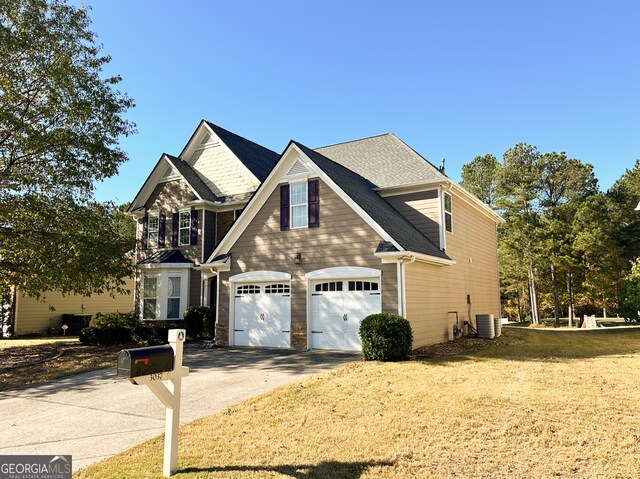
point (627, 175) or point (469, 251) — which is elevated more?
point (627, 175)

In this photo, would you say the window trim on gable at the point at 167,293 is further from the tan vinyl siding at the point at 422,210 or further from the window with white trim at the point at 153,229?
the tan vinyl siding at the point at 422,210

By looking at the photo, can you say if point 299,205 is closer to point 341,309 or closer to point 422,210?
point 341,309

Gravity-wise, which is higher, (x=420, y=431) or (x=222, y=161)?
(x=222, y=161)

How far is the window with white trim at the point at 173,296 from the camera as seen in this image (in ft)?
68.1

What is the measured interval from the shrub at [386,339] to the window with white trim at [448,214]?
243 inches

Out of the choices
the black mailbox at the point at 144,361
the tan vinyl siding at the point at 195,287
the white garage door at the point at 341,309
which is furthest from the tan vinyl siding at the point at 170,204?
the black mailbox at the point at 144,361

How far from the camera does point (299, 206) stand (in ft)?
51.0

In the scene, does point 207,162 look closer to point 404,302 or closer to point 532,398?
point 404,302

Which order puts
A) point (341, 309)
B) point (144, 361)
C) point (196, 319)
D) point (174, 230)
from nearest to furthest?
point (144, 361), point (341, 309), point (196, 319), point (174, 230)

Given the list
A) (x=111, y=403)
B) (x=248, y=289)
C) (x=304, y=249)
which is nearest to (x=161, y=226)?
(x=248, y=289)

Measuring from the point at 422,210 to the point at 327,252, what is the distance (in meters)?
4.59

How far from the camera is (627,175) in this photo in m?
44.4

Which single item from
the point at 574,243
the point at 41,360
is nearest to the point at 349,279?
the point at 41,360

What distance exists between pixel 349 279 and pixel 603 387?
7.53 m
